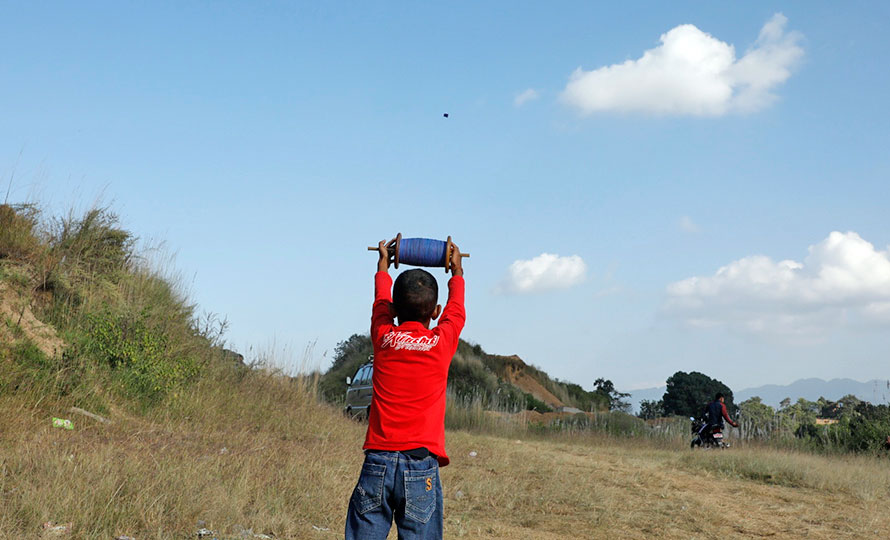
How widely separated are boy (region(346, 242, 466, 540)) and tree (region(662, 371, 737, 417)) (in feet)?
122

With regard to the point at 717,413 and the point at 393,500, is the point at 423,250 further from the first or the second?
the point at 717,413

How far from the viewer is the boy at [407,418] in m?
3.83

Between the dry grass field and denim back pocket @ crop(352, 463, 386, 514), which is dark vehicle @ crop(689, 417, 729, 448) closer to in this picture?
the dry grass field

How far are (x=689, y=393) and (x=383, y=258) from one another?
37.5 m

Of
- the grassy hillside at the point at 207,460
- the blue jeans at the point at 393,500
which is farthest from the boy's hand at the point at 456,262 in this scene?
the grassy hillside at the point at 207,460

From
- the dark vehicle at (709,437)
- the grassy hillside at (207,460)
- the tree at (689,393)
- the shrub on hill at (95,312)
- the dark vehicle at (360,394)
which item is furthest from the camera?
the tree at (689,393)

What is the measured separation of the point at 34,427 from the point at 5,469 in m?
2.31

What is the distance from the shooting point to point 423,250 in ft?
15.2

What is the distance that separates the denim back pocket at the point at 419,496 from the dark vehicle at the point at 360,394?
14.4 metres

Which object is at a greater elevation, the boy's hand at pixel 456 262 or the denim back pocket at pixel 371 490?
the boy's hand at pixel 456 262

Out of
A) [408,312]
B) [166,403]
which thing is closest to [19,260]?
[166,403]

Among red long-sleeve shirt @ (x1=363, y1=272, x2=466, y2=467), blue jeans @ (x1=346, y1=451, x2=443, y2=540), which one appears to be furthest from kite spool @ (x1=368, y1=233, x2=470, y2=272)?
blue jeans @ (x1=346, y1=451, x2=443, y2=540)

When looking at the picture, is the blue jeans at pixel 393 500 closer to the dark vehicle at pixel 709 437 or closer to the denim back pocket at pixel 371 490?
the denim back pocket at pixel 371 490

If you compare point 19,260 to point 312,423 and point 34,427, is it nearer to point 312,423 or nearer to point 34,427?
point 34,427
